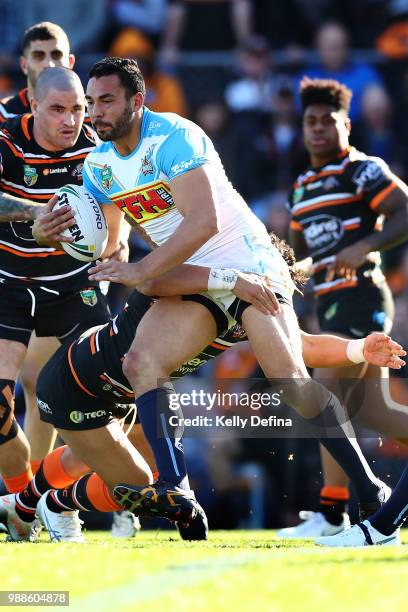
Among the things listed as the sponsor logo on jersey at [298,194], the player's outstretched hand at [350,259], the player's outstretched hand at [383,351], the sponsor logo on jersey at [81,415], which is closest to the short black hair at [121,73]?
the sponsor logo on jersey at [81,415]

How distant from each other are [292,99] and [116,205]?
6.29 meters

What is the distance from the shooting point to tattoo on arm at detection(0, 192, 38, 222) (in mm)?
6715

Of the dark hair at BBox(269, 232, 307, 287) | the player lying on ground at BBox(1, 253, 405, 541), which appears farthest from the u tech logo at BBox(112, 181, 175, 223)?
the dark hair at BBox(269, 232, 307, 287)

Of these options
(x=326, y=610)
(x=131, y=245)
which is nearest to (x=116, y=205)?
(x=326, y=610)

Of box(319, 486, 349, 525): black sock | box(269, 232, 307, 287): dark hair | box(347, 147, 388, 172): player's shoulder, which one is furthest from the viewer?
box(347, 147, 388, 172): player's shoulder

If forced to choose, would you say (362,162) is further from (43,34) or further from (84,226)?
(84,226)

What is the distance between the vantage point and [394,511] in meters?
5.60

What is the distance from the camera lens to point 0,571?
4.75 metres

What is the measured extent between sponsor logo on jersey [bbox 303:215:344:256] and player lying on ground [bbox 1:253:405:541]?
5.34 feet

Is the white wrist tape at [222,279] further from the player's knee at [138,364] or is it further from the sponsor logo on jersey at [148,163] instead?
the sponsor logo on jersey at [148,163]

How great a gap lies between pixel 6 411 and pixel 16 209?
110cm

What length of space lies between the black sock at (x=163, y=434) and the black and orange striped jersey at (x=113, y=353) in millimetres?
360

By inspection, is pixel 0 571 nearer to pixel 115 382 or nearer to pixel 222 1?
pixel 115 382

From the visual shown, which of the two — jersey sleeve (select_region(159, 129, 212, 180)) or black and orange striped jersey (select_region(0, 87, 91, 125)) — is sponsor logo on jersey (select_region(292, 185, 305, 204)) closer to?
black and orange striped jersey (select_region(0, 87, 91, 125))
